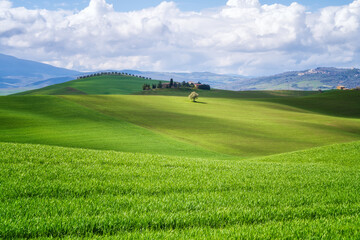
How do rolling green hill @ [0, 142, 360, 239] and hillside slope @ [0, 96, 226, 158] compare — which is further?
hillside slope @ [0, 96, 226, 158]

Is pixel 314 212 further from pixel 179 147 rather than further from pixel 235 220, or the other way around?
pixel 179 147

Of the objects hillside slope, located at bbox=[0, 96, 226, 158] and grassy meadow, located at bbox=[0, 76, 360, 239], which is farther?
hillside slope, located at bbox=[0, 96, 226, 158]

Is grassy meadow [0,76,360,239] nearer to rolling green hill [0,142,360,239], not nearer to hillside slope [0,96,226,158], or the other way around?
rolling green hill [0,142,360,239]

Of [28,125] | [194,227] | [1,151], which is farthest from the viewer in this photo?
Result: [28,125]

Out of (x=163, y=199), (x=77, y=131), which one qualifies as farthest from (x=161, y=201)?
(x=77, y=131)

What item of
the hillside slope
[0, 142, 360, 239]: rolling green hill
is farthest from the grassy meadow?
the hillside slope

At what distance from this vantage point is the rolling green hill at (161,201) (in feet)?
21.5

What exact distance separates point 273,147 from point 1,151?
127ft

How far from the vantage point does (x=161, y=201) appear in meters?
8.43

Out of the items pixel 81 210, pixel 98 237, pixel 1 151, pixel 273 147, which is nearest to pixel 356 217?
pixel 98 237

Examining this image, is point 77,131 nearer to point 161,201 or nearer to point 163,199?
point 163,199

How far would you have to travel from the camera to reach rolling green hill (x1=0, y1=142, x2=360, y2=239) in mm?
6551

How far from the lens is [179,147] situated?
40438 millimetres

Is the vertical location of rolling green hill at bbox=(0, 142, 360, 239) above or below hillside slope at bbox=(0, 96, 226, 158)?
above
